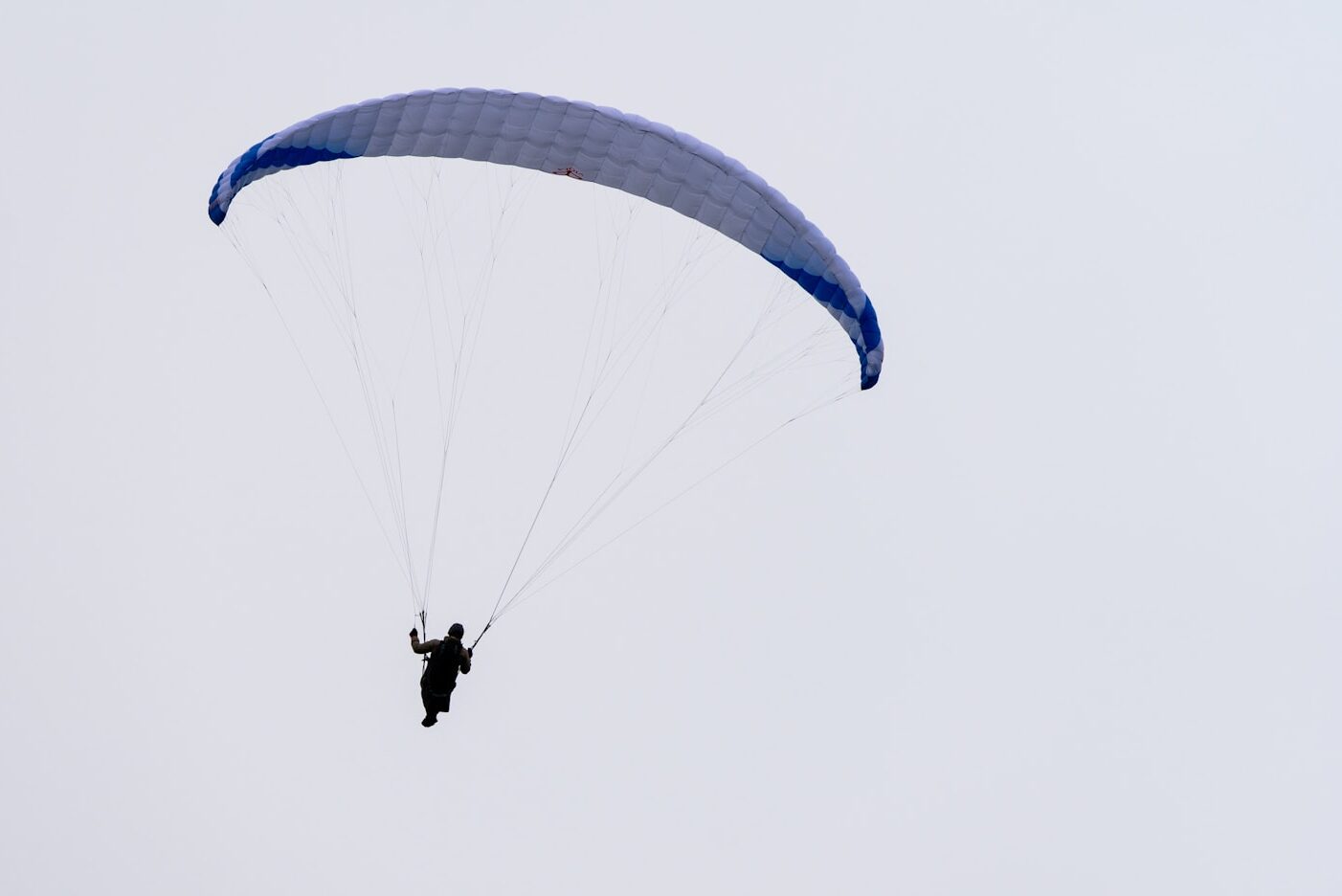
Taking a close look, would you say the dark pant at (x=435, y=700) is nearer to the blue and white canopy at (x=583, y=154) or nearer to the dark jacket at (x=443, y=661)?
the dark jacket at (x=443, y=661)

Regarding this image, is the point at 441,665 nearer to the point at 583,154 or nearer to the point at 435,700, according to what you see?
the point at 435,700

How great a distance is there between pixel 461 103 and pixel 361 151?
4.23ft

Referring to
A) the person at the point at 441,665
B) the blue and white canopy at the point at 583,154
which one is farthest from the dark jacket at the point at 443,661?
the blue and white canopy at the point at 583,154

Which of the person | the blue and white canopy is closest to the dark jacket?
the person

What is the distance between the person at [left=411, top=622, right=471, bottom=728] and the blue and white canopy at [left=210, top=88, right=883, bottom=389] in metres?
5.08

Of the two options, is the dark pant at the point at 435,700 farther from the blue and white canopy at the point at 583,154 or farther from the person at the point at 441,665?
the blue and white canopy at the point at 583,154

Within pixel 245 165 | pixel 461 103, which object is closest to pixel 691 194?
pixel 461 103

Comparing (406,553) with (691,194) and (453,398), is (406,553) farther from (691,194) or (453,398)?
(691,194)

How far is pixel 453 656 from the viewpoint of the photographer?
22.2 meters

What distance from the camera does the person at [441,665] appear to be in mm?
22188

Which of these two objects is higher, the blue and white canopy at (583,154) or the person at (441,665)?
the blue and white canopy at (583,154)

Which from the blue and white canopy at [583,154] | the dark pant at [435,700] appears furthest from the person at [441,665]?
the blue and white canopy at [583,154]

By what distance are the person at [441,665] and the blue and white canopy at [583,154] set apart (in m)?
5.08

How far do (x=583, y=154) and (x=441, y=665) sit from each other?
5589mm
